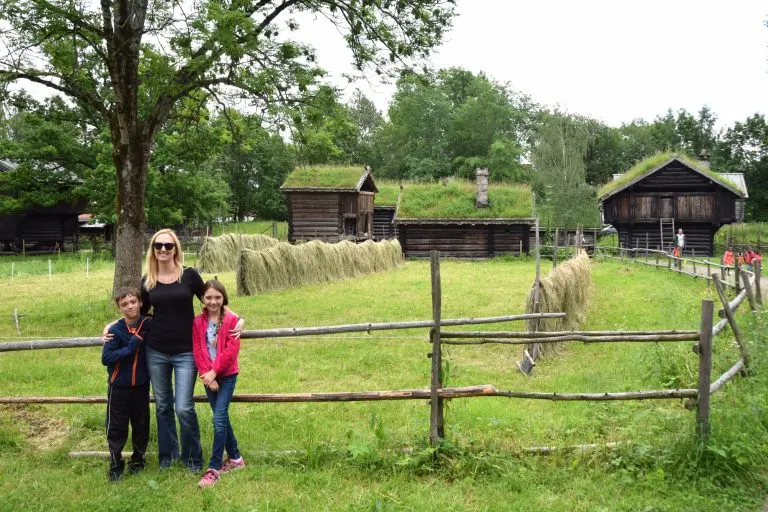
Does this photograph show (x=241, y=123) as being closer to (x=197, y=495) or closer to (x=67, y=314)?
(x=67, y=314)

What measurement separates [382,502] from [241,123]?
395 inches

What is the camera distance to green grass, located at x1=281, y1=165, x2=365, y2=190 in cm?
3025

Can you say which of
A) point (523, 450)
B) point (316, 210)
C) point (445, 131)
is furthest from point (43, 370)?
point (445, 131)

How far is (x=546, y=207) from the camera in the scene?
131ft

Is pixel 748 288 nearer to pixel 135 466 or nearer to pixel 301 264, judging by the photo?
pixel 135 466

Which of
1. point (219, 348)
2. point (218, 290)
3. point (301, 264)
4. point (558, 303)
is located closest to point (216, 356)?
point (219, 348)

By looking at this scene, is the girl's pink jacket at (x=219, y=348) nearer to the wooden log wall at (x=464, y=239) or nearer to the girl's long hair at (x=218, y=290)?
the girl's long hair at (x=218, y=290)

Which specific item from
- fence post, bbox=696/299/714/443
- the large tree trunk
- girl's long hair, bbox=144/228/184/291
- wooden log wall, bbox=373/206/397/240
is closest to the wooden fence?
fence post, bbox=696/299/714/443

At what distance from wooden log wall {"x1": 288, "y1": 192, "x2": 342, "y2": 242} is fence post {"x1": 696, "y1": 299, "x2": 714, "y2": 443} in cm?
2650

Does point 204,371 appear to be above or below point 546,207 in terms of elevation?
below

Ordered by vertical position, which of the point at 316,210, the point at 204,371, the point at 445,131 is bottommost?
the point at 204,371

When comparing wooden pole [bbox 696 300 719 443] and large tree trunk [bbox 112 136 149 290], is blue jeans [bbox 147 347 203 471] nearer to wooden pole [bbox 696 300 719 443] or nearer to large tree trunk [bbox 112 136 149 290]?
wooden pole [bbox 696 300 719 443]

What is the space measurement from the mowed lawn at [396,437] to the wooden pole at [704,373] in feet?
0.30

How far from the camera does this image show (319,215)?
3055cm
